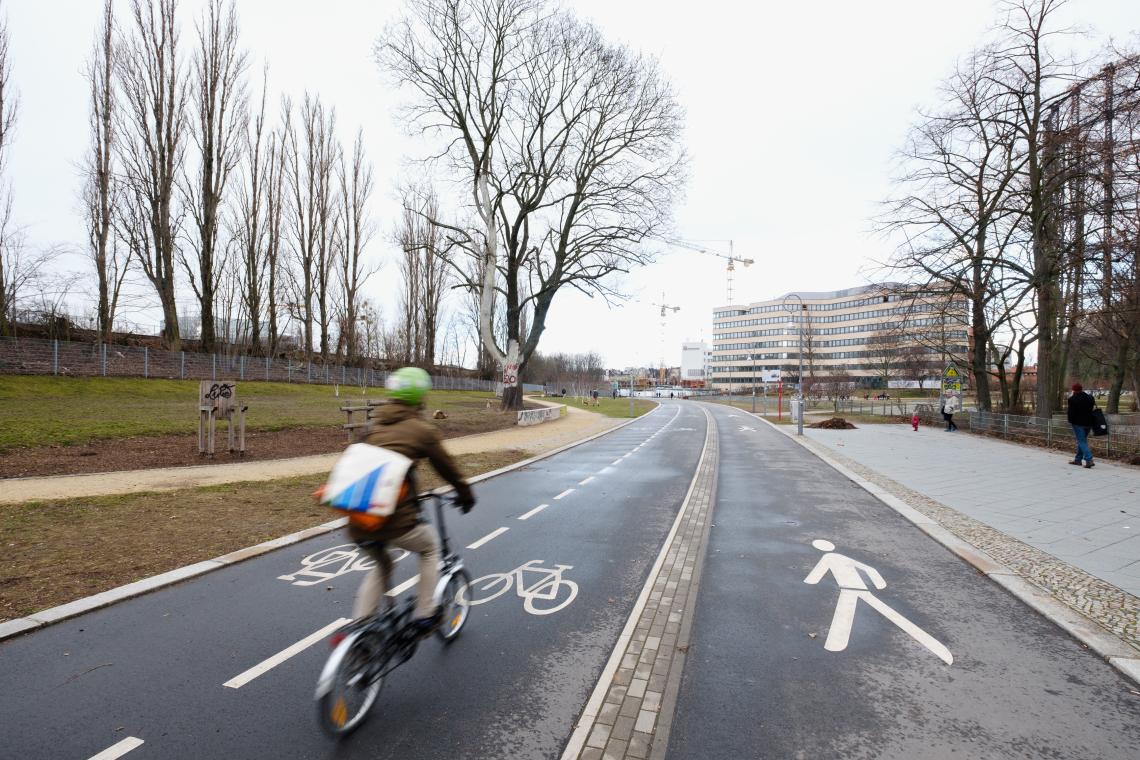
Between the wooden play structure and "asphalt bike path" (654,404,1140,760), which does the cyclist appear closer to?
"asphalt bike path" (654,404,1140,760)

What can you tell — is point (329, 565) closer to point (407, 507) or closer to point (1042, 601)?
point (407, 507)

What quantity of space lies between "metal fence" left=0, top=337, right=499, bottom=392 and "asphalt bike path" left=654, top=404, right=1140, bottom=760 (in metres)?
30.0

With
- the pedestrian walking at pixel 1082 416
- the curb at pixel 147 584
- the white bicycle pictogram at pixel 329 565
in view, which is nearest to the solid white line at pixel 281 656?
the white bicycle pictogram at pixel 329 565

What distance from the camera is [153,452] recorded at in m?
12.4

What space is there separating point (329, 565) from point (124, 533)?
269 cm

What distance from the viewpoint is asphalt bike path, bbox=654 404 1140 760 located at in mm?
2951

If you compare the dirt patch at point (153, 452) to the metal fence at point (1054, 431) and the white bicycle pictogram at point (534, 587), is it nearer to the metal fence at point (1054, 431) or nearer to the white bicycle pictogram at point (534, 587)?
the white bicycle pictogram at point (534, 587)

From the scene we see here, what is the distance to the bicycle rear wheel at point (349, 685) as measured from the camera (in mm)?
2758

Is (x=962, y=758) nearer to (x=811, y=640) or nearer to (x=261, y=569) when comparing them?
(x=811, y=640)

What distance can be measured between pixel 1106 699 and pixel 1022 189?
24717mm

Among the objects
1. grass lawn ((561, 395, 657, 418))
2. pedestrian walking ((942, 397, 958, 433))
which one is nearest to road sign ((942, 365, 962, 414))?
pedestrian walking ((942, 397, 958, 433))

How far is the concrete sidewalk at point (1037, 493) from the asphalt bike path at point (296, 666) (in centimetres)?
483

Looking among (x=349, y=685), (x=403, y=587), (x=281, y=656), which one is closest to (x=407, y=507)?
(x=349, y=685)

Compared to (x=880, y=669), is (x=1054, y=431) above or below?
above
